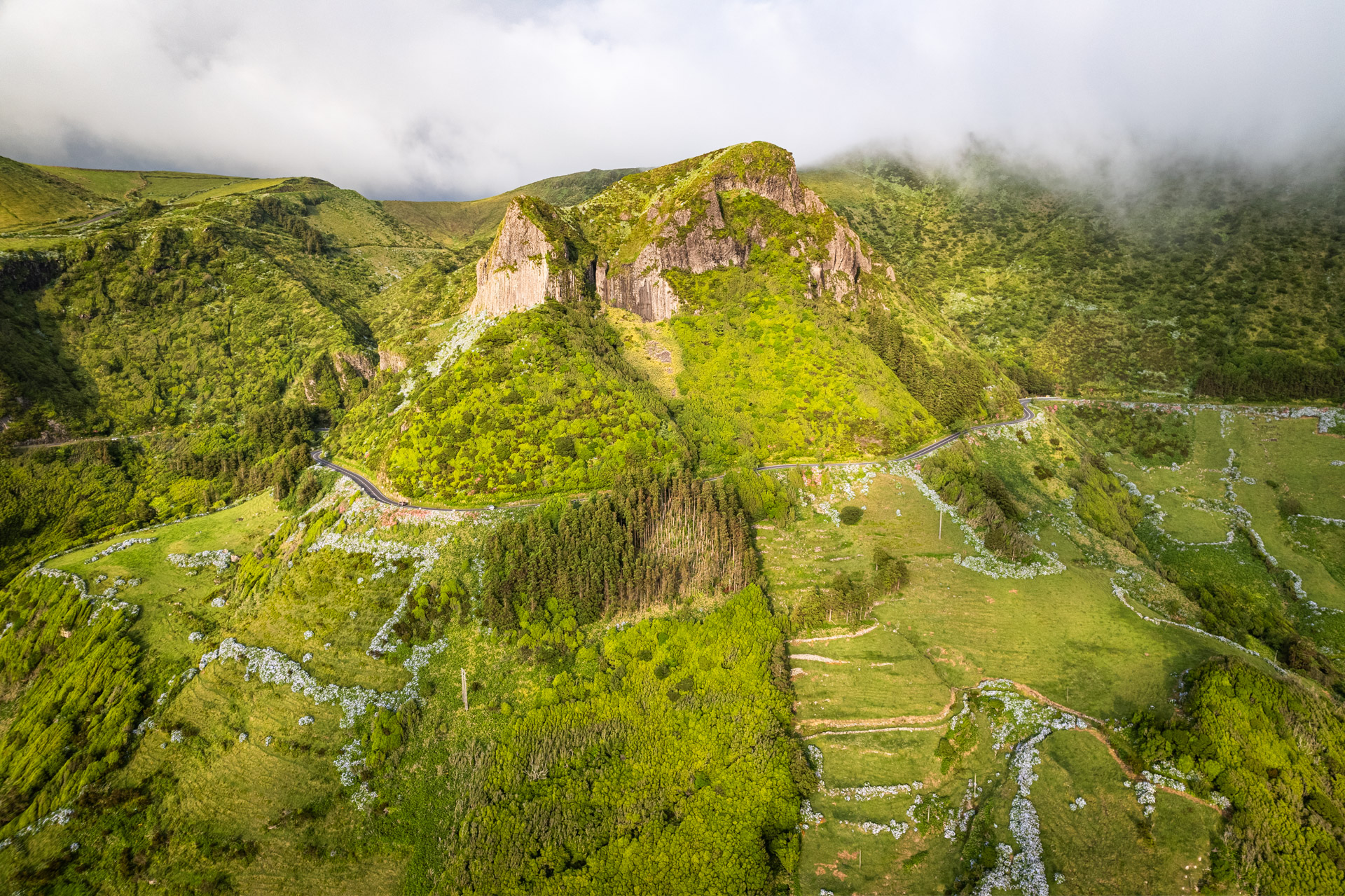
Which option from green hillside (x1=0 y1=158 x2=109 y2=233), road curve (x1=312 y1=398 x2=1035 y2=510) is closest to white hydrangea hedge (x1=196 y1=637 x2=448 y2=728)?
road curve (x1=312 y1=398 x2=1035 y2=510)

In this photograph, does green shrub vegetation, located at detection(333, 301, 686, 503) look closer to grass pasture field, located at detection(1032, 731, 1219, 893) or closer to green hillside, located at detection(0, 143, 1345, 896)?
green hillside, located at detection(0, 143, 1345, 896)

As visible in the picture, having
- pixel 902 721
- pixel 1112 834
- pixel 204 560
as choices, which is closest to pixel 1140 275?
pixel 902 721

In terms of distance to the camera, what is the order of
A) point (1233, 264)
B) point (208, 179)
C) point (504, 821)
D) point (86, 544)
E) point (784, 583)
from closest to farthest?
point (504, 821)
point (784, 583)
point (86, 544)
point (1233, 264)
point (208, 179)

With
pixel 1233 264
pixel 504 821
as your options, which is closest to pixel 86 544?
pixel 504 821

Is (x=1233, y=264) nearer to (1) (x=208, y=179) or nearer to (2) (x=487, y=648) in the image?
(2) (x=487, y=648)

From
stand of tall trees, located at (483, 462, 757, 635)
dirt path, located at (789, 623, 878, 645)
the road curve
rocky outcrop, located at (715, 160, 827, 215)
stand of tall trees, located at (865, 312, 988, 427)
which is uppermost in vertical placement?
rocky outcrop, located at (715, 160, 827, 215)

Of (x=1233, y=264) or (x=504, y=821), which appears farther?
(x=1233, y=264)

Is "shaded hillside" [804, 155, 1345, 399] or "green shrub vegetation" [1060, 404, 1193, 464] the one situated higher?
"shaded hillside" [804, 155, 1345, 399]
